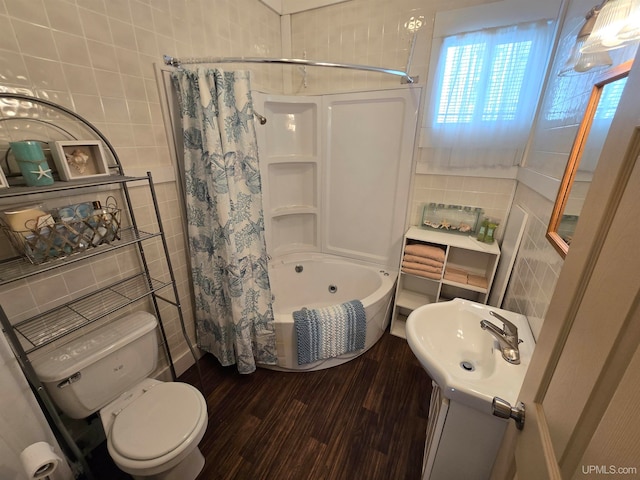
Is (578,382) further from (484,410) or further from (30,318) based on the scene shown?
(30,318)

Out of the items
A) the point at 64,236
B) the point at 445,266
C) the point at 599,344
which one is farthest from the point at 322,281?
the point at 599,344

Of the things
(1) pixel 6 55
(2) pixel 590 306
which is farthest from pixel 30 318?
(2) pixel 590 306

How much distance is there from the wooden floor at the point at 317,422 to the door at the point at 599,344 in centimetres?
103

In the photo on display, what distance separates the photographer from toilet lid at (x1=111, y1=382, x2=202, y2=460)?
42.8 inches

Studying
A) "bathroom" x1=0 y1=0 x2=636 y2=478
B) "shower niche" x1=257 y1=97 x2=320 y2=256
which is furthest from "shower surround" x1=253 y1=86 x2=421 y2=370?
"bathroom" x1=0 y1=0 x2=636 y2=478

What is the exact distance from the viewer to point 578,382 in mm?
481

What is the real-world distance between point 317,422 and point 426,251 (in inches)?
51.4

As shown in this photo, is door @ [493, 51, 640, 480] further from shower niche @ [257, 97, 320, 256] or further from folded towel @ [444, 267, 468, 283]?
shower niche @ [257, 97, 320, 256]

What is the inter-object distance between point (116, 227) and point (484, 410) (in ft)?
5.32

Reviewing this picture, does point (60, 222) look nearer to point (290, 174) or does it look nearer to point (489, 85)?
point (290, 174)

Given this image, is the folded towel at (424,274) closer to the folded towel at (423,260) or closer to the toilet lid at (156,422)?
the folded towel at (423,260)

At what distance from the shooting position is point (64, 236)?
105cm

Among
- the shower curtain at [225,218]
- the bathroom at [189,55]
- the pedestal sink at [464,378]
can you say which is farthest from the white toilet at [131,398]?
the pedestal sink at [464,378]

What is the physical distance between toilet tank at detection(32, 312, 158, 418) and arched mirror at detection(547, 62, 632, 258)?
5.99 feet
